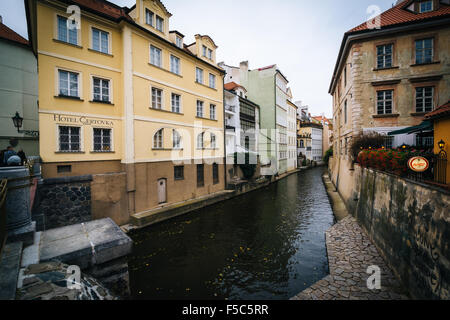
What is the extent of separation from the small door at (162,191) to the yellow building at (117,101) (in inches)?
2.8

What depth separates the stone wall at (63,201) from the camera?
32.1ft

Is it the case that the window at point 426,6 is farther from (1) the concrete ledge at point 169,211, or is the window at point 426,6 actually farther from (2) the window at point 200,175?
(1) the concrete ledge at point 169,211

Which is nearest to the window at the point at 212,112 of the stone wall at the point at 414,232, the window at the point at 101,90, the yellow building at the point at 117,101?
the yellow building at the point at 117,101

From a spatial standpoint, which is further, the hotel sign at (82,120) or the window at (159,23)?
the window at (159,23)

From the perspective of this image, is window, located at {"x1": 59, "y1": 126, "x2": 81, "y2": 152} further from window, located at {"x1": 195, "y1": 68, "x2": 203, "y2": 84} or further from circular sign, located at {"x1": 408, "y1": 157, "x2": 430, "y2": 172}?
circular sign, located at {"x1": 408, "y1": 157, "x2": 430, "y2": 172}

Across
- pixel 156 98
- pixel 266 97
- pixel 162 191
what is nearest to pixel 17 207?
pixel 162 191

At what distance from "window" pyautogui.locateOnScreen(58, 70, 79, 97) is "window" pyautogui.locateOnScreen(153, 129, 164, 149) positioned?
486 centimetres

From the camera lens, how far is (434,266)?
15.0 feet

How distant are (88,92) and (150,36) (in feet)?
18.1

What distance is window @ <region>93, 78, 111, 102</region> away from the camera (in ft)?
38.0

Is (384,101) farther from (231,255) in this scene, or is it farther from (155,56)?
(155,56)

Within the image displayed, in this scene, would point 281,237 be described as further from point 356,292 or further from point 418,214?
point 418,214
